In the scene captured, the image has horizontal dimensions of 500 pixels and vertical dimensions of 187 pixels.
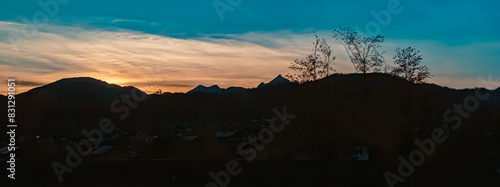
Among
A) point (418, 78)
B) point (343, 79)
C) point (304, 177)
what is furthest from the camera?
point (343, 79)

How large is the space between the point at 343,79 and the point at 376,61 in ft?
9.93

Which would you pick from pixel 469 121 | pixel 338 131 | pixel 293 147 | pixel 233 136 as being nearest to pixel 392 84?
pixel 338 131

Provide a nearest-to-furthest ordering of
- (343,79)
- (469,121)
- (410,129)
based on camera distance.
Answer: (410,129), (343,79), (469,121)

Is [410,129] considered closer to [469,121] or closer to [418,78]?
[418,78]

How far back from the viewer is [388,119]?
27.7m
